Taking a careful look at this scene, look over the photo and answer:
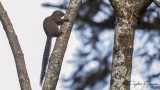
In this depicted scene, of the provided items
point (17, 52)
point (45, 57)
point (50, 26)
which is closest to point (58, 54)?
point (17, 52)

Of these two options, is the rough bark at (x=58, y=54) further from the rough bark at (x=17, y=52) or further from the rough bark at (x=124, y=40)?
the rough bark at (x=124, y=40)

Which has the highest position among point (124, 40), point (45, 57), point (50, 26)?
point (50, 26)

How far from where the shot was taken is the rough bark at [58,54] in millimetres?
3455

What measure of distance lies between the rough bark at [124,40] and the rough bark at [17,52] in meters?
0.89

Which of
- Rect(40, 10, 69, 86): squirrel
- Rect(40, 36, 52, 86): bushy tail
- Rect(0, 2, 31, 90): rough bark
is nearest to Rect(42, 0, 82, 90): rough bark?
Rect(0, 2, 31, 90): rough bark

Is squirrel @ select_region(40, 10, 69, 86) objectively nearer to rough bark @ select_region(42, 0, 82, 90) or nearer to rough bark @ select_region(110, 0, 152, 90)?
rough bark @ select_region(42, 0, 82, 90)

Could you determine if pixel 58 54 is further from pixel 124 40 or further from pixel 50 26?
pixel 50 26

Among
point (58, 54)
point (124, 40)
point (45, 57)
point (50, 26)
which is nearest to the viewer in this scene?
point (124, 40)

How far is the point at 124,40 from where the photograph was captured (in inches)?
124

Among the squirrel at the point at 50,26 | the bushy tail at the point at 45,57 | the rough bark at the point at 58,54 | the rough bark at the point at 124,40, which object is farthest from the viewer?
the squirrel at the point at 50,26

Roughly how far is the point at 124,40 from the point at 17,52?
110cm

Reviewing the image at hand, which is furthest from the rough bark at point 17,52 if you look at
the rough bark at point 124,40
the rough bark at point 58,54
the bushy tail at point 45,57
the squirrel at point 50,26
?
the rough bark at point 124,40

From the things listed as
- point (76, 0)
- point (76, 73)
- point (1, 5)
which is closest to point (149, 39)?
point (76, 73)

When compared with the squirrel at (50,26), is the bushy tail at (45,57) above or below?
below
